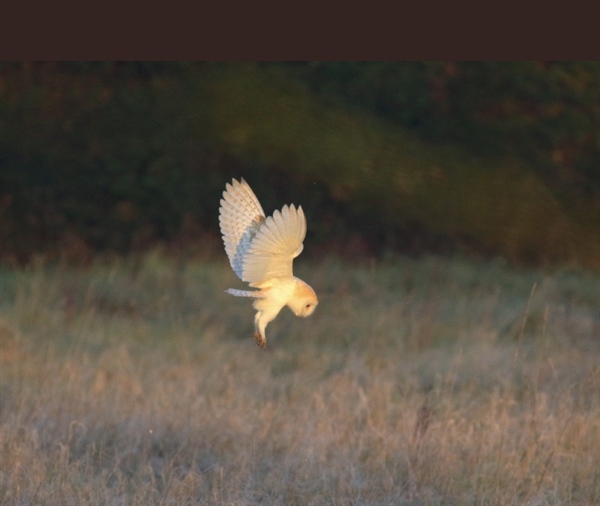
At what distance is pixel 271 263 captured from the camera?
2.36 m

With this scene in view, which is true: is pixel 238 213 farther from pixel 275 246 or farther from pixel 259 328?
pixel 259 328

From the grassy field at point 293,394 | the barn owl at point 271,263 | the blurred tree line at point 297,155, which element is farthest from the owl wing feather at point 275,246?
the blurred tree line at point 297,155

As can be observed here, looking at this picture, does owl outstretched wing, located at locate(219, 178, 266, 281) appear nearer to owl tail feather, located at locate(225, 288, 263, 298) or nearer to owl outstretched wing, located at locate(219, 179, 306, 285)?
owl outstretched wing, located at locate(219, 179, 306, 285)

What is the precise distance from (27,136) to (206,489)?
712 cm

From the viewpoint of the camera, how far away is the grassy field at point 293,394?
4.48 metres

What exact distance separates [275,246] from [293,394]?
3.69 metres

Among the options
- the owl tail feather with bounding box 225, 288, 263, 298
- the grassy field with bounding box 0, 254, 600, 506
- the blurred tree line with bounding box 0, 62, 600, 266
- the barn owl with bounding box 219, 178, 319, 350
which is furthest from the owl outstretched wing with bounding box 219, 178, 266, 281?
the blurred tree line with bounding box 0, 62, 600, 266

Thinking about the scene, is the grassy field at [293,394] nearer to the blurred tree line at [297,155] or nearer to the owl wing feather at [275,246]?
the blurred tree line at [297,155]

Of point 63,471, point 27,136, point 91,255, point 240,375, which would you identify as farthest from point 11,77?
point 63,471

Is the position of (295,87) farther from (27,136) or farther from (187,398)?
(187,398)

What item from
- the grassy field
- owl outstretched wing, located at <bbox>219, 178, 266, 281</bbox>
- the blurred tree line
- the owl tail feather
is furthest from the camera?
the blurred tree line

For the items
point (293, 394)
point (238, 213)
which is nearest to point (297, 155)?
point (293, 394)

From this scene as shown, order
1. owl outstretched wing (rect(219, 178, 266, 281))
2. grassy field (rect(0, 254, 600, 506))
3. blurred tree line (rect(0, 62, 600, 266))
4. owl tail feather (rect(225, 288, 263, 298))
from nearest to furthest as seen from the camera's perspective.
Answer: owl tail feather (rect(225, 288, 263, 298)), owl outstretched wing (rect(219, 178, 266, 281)), grassy field (rect(0, 254, 600, 506)), blurred tree line (rect(0, 62, 600, 266))

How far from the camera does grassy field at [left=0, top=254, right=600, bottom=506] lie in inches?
176
